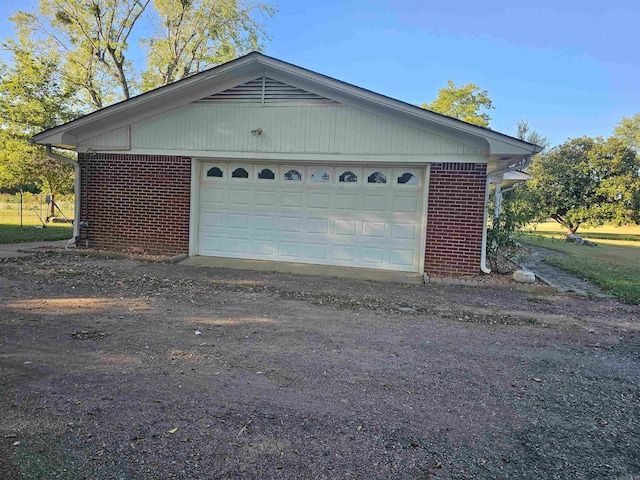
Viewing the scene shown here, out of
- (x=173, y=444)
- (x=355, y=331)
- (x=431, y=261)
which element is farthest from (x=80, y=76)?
(x=173, y=444)

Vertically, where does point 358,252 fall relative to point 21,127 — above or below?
below

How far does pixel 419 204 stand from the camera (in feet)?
30.2

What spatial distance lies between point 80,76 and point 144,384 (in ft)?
73.6

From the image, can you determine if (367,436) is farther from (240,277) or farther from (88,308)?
(240,277)

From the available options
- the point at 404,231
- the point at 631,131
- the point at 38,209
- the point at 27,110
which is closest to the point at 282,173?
the point at 404,231

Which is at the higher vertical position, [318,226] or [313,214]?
[313,214]

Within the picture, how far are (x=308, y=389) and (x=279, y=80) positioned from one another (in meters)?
7.51

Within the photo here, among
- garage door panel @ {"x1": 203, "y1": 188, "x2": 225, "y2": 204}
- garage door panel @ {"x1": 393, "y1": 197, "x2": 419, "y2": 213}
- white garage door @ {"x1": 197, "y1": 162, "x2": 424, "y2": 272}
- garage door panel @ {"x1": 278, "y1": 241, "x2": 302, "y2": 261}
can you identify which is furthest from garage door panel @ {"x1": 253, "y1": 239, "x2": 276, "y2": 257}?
garage door panel @ {"x1": 393, "y1": 197, "x2": 419, "y2": 213}

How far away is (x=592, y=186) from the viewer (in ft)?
83.3

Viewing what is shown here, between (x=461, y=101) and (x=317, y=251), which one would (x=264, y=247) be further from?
(x=461, y=101)

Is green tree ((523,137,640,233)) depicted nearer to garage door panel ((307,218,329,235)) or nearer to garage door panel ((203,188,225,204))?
garage door panel ((307,218,329,235))

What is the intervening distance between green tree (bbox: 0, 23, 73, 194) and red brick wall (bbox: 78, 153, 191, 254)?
1193 cm

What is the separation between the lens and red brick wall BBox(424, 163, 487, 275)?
8.69 metres

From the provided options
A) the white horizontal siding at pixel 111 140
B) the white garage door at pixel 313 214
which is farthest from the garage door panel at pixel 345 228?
the white horizontal siding at pixel 111 140
